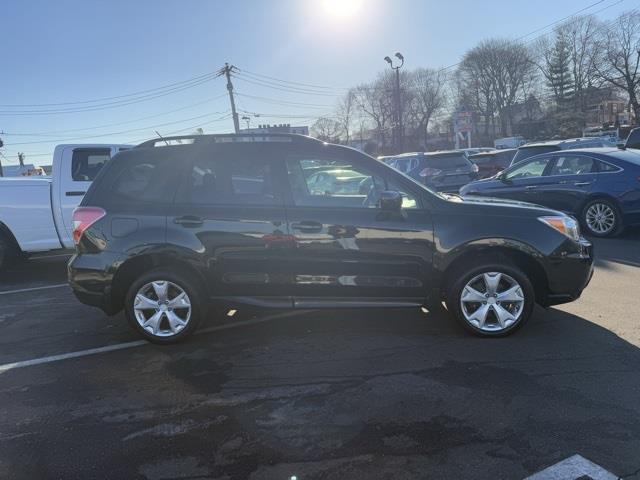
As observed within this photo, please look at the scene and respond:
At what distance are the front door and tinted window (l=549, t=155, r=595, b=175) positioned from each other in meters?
6.26

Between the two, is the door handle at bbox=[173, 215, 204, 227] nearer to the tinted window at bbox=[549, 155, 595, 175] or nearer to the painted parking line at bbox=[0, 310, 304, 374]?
the painted parking line at bbox=[0, 310, 304, 374]

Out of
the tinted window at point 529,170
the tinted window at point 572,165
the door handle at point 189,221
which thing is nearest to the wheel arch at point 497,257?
the door handle at point 189,221

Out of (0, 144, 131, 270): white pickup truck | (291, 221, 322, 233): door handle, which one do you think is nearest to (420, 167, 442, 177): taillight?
(0, 144, 131, 270): white pickup truck

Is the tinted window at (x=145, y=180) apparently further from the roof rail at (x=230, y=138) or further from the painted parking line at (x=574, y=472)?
the painted parking line at (x=574, y=472)

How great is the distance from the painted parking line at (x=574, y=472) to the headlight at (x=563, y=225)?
2304 millimetres

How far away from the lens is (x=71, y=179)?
833 cm

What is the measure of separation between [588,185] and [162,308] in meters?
7.81

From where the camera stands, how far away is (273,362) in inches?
171

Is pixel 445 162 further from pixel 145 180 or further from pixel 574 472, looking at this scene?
pixel 574 472

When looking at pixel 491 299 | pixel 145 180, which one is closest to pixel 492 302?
pixel 491 299

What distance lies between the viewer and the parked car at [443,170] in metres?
14.2

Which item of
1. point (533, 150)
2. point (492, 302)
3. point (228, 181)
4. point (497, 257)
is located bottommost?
point (492, 302)

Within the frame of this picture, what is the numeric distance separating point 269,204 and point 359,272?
1.00 m

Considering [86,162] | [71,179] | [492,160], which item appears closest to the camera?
[71,179]
